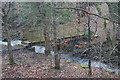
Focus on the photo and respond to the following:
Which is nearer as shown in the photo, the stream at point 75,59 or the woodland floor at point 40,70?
the woodland floor at point 40,70

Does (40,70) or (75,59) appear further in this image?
(75,59)

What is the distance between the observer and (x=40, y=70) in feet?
10.8

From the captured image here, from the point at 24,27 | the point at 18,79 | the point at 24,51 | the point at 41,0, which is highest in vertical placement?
the point at 41,0

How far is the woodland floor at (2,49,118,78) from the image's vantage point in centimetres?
305

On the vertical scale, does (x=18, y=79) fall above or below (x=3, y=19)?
below

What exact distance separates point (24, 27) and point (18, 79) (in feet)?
4.10

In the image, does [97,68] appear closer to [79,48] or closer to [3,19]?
[79,48]

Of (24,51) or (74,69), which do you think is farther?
(24,51)

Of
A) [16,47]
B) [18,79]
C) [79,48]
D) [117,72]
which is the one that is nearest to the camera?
[18,79]

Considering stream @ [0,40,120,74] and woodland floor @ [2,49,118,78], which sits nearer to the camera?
woodland floor @ [2,49,118,78]

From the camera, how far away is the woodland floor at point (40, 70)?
3.05 metres

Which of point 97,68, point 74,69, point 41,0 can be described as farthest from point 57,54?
point 41,0

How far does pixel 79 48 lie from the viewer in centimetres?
355

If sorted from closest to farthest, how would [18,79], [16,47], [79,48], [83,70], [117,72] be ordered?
[18,79] → [117,72] → [83,70] → [79,48] → [16,47]
